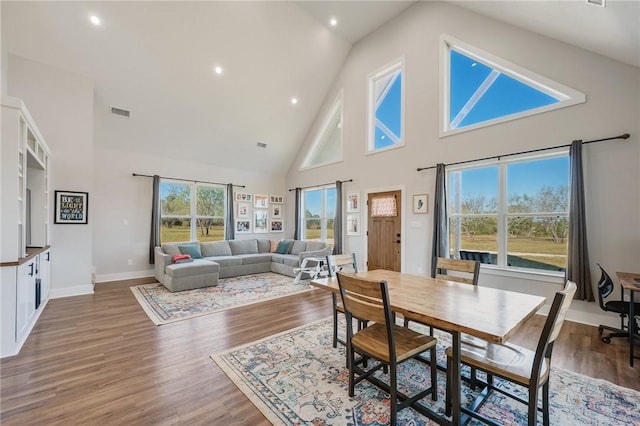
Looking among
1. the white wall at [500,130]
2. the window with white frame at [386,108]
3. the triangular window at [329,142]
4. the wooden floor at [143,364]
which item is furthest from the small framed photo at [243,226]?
the window with white frame at [386,108]

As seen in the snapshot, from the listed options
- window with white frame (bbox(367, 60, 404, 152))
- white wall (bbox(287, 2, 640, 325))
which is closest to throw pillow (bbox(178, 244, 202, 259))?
white wall (bbox(287, 2, 640, 325))

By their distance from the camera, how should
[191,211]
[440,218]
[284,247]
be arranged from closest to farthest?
[440,218], [191,211], [284,247]

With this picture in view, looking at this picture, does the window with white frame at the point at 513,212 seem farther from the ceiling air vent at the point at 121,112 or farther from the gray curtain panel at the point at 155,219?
the ceiling air vent at the point at 121,112

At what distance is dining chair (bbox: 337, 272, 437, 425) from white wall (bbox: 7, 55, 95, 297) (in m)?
5.12

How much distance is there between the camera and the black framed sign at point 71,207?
4520mm

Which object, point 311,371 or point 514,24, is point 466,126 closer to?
point 514,24

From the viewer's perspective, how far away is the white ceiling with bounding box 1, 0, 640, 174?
3555 mm

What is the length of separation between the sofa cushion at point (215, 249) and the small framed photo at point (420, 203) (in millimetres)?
4597

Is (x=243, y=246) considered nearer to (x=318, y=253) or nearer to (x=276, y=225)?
(x=276, y=225)

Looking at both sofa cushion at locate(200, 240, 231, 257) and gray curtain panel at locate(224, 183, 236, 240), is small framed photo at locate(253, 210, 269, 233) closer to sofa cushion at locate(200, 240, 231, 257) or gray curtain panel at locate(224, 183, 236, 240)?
gray curtain panel at locate(224, 183, 236, 240)

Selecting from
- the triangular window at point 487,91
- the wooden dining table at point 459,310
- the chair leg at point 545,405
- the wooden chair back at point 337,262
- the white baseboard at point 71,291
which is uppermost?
the triangular window at point 487,91

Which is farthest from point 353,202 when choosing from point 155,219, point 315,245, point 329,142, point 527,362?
point 527,362

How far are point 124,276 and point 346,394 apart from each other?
604cm

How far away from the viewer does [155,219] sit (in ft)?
20.5
